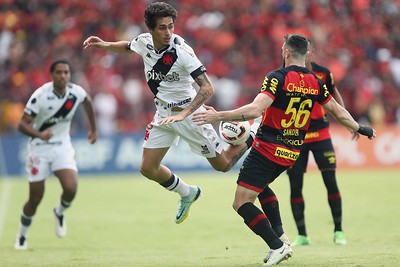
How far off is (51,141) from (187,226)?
3.12 metres

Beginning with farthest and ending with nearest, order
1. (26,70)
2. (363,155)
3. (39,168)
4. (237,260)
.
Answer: (26,70) → (363,155) → (39,168) → (237,260)

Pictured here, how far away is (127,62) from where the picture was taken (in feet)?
81.4

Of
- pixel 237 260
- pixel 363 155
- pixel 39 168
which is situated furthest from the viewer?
pixel 363 155

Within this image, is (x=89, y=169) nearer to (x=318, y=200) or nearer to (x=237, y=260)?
(x=318, y=200)

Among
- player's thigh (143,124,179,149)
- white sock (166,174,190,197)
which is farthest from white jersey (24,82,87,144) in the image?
white sock (166,174,190,197)

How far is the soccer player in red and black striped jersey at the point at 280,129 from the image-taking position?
339 inches

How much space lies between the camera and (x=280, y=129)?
8.85 meters

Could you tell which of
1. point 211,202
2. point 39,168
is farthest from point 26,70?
point 39,168

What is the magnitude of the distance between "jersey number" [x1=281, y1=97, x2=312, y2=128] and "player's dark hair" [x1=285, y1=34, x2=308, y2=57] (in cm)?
51

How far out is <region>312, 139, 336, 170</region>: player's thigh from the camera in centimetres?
1148

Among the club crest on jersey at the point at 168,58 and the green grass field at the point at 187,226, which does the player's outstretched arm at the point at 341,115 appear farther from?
the club crest on jersey at the point at 168,58

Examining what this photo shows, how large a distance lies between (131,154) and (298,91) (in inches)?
584

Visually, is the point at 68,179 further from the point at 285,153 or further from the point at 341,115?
the point at 341,115

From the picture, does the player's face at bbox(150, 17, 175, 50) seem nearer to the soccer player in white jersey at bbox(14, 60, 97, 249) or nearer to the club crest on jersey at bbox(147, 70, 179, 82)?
the club crest on jersey at bbox(147, 70, 179, 82)
